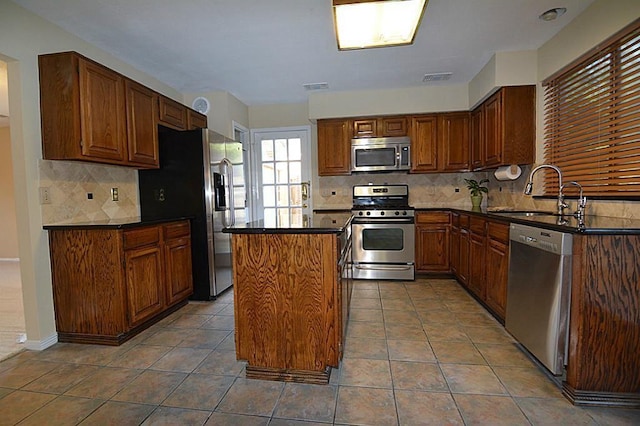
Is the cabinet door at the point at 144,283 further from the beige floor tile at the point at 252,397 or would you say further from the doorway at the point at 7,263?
the beige floor tile at the point at 252,397

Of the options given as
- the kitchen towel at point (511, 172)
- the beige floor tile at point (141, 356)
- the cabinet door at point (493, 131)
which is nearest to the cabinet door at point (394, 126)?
the cabinet door at point (493, 131)

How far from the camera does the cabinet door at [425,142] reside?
4207 millimetres

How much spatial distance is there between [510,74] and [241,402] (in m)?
3.64

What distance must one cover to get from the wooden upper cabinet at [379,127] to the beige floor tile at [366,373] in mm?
3038

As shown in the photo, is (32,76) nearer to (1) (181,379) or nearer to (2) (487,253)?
(1) (181,379)

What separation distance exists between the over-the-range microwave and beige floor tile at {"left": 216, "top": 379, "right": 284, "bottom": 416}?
3.02 meters

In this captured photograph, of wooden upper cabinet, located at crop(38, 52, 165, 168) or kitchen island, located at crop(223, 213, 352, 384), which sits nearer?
kitchen island, located at crop(223, 213, 352, 384)

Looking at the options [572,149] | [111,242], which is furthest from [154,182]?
[572,149]

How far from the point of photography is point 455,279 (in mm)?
3914

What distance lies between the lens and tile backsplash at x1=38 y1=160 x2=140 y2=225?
2406mm

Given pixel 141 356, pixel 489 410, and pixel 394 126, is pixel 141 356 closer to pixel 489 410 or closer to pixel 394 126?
pixel 489 410

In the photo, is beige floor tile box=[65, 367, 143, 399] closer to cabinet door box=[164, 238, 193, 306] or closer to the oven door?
cabinet door box=[164, 238, 193, 306]

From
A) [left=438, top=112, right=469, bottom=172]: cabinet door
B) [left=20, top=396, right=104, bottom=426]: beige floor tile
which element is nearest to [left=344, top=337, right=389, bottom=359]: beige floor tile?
[left=20, top=396, right=104, bottom=426]: beige floor tile

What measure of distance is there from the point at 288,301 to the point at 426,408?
3.00ft
